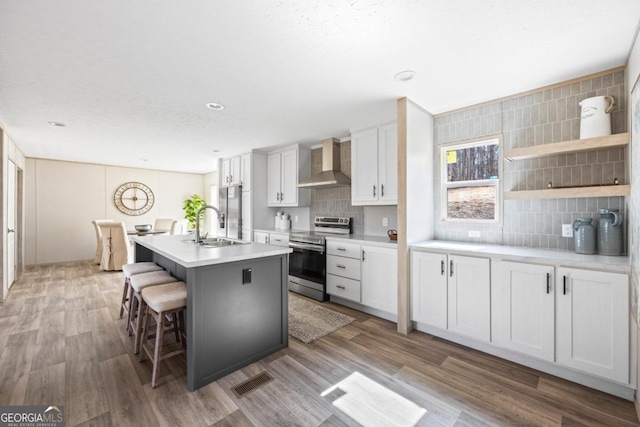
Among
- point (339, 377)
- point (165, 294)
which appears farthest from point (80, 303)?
point (339, 377)

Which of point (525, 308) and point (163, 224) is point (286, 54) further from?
point (163, 224)

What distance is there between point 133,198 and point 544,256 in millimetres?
8533

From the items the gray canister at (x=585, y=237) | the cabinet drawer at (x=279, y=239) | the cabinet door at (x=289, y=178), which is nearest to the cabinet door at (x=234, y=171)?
the cabinet door at (x=289, y=178)

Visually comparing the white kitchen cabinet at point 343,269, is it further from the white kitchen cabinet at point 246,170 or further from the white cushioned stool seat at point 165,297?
the white kitchen cabinet at point 246,170

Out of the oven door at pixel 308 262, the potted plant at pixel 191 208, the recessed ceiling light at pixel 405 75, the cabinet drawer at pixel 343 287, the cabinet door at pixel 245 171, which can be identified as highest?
the recessed ceiling light at pixel 405 75

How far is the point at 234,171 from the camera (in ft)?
18.5

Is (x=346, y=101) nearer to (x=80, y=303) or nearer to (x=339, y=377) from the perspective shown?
(x=339, y=377)

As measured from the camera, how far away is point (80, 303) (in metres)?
3.71

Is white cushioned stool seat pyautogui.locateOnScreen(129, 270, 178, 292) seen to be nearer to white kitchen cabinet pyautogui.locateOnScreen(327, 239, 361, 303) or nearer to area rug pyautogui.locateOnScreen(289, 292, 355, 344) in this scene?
area rug pyautogui.locateOnScreen(289, 292, 355, 344)

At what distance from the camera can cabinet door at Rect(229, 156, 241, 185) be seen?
5527 millimetres

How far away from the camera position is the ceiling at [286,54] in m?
1.60

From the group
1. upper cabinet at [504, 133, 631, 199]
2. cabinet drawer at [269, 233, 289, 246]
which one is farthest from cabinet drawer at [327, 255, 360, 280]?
upper cabinet at [504, 133, 631, 199]

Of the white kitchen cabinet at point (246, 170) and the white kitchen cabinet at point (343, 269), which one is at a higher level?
the white kitchen cabinet at point (246, 170)
